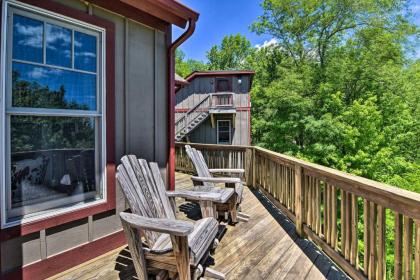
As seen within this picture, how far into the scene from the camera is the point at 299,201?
3.09 m

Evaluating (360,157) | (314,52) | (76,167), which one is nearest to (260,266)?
(76,167)

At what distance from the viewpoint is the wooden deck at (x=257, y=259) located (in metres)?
2.24

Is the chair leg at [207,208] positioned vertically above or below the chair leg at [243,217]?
above

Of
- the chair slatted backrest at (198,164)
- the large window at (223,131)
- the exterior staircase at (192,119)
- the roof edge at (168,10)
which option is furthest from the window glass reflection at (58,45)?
the large window at (223,131)

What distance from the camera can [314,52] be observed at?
14.4m

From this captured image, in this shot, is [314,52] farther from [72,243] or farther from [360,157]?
[72,243]

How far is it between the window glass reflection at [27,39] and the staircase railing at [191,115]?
1132 cm

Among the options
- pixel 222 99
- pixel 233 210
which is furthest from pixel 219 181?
pixel 222 99

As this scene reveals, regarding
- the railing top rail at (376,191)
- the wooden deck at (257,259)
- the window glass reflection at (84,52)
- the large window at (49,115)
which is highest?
the window glass reflection at (84,52)

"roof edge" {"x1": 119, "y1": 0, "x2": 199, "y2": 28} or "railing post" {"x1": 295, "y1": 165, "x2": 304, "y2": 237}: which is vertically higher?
"roof edge" {"x1": 119, "y1": 0, "x2": 199, "y2": 28}

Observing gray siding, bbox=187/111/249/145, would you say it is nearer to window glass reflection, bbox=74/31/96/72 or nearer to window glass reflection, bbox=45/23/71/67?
window glass reflection, bbox=74/31/96/72

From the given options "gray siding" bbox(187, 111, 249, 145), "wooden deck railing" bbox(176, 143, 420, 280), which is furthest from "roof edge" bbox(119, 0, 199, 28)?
"gray siding" bbox(187, 111, 249, 145)

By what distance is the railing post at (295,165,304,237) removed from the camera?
3066mm

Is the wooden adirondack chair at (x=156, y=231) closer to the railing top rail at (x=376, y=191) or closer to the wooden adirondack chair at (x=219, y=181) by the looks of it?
the wooden adirondack chair at (x=219, y=181)
